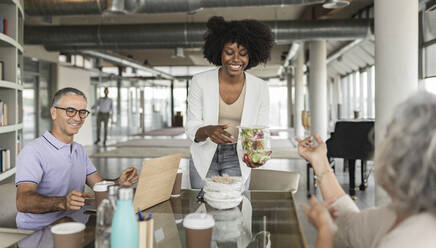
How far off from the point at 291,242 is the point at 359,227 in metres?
0.25

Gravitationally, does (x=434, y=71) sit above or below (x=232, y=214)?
above

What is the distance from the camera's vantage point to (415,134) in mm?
911

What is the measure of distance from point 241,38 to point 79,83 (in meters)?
11.4

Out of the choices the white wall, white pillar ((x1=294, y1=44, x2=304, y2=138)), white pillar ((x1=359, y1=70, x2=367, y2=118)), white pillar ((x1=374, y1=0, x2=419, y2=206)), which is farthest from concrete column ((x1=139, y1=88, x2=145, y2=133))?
white pillar ((x1=374, y1=0, x2=419, y2=206))

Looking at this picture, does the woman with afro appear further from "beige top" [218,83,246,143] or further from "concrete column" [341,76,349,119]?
"concrete column" [341,76,349,119]

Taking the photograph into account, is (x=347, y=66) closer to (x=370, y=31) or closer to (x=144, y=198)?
(x=370, y=31)

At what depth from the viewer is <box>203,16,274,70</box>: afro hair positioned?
97.0 inches

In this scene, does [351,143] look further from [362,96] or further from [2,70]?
[362,96]

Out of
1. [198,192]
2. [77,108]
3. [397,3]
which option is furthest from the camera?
[397,3]

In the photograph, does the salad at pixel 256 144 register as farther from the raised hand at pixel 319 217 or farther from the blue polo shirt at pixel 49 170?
the blue polo shirt at pixel 49 170

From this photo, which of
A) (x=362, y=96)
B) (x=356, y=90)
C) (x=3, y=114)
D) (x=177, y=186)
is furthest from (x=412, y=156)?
(x=356, y=90)

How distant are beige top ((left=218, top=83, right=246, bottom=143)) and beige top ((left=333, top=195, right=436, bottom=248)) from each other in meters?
1.04

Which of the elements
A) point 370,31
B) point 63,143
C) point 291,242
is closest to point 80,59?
point 370,31

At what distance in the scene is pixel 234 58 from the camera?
2.35 metres
